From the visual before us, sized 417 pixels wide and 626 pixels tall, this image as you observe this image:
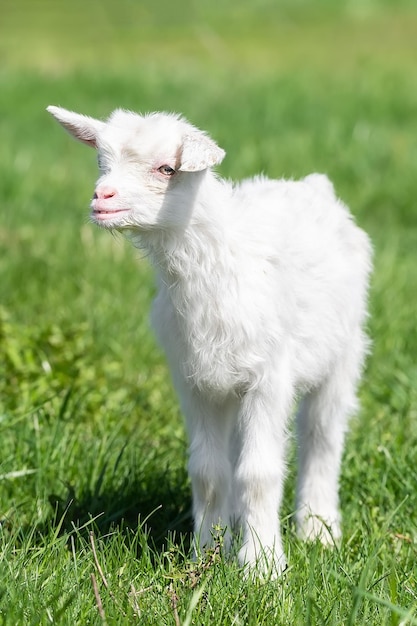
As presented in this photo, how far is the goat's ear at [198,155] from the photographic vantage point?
125 inches

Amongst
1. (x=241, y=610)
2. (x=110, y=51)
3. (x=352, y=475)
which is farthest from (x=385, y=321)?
(x=110, y=51)

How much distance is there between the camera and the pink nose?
3170mm

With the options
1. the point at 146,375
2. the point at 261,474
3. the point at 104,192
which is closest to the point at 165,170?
the point at 104,192

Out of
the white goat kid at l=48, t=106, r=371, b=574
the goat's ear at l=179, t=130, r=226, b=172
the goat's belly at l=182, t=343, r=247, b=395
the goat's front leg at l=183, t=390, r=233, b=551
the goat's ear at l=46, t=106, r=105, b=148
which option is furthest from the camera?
the goat's front leg at l=183, t=390, r=233, b=551

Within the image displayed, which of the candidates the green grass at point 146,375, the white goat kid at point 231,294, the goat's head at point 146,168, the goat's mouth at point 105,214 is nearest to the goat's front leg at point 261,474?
the white goat kid at point 231,294

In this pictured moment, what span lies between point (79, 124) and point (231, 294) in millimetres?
712

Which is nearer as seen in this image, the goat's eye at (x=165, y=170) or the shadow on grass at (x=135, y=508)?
the goat's eye at (x=165, y=170)

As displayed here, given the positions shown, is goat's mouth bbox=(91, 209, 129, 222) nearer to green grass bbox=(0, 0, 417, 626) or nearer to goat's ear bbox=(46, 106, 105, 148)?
goat's ear bbox=(46, 106, 105, 148)

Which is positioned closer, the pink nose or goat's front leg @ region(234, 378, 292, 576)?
the pink nose

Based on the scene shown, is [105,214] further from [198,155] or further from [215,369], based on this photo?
[215,369]

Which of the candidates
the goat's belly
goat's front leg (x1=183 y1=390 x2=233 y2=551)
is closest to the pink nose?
the goat's belly

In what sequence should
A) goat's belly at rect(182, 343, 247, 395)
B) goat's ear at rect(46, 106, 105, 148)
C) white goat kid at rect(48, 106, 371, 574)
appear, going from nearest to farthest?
1. white goat kid at rect(48, 106, 371, 574)
2. goat's ear at rect(46, 106, 105, 148)
3. goat's belly at rect(182, 343, 247, 395)

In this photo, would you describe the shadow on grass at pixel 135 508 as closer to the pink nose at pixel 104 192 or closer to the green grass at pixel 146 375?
the green grass at pixel 146 375

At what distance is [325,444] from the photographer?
13.8 feet
